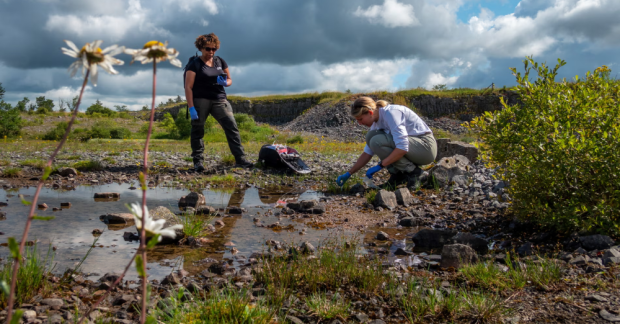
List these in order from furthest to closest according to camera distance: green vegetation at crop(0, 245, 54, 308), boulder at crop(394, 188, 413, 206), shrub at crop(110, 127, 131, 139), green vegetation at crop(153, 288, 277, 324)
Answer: shrub at crop(110, 127, 131, 139) < boulder at crop(394, 188, 413, 206) < green vegetation at crop(0, 245, 54, 308) < green vegetation at crop(153, 288, 277, 324)

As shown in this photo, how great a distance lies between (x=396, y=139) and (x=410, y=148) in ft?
1.77

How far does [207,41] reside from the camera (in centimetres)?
822

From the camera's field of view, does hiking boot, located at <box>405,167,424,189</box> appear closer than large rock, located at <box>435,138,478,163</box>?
Yes

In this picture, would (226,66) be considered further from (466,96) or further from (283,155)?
(466,96)

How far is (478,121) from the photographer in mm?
4785

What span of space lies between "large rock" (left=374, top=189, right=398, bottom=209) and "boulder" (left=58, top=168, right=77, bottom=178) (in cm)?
650

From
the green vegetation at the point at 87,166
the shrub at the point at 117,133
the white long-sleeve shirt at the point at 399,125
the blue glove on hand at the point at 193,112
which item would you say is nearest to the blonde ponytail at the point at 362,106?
the white long-sleeve shirt at the point at 399,125

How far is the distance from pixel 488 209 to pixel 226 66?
6254 mm

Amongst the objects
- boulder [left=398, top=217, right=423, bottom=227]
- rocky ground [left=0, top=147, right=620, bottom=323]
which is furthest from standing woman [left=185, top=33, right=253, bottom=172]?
boulder [left=398, top=217, right=423, bottom=227]

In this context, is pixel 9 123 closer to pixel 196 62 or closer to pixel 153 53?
pixel 196 62

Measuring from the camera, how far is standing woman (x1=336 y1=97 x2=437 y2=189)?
6832mm

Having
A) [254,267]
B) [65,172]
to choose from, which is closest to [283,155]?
[65,172]

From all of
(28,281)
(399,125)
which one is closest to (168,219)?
(28,281)

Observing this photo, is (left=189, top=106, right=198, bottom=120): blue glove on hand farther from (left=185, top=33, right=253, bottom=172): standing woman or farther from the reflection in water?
the reflection in water
